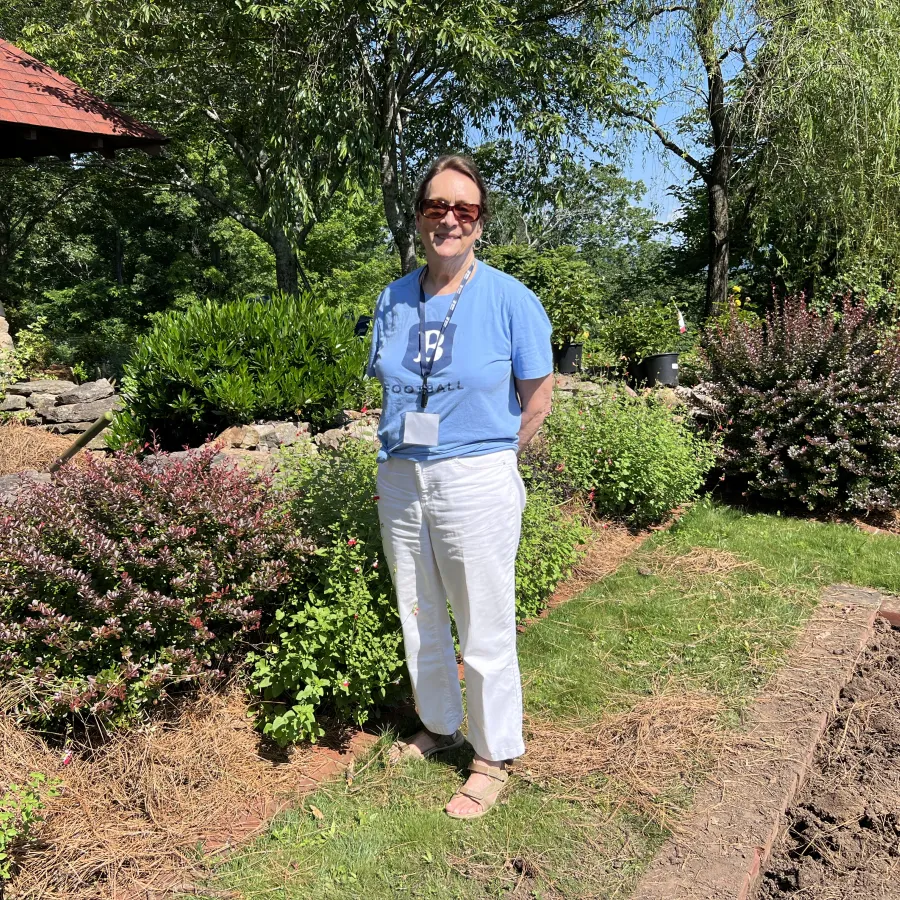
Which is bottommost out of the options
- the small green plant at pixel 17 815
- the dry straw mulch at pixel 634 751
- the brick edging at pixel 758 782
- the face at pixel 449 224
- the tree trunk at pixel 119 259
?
the brick edging at pixel 758 782

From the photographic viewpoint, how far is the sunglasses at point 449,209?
7.16ft

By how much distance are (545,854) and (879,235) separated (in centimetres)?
1034

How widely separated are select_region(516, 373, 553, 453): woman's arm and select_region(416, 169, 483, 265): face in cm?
45

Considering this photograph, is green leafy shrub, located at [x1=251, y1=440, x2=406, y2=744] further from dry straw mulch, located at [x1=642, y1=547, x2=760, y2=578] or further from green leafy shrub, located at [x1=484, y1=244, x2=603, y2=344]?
green leafy shrub, located at [x1=484, y1=244, x2=603, y2=344]

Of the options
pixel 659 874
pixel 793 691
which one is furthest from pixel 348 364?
pixel 659 874

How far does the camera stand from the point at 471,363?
216 centimetres

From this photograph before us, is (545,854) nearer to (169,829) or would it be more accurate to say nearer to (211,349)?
(169,829)

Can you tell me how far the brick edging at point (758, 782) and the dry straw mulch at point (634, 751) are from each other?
107 mm

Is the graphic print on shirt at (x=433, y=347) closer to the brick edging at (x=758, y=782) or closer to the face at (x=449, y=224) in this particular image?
the face at (x=449, y=224)

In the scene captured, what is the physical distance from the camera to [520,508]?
2348mm

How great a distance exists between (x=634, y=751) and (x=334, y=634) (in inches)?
46.5

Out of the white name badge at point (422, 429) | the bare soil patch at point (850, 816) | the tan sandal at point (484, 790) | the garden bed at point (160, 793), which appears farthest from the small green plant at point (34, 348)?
the bare soil patch at point (850, 816)

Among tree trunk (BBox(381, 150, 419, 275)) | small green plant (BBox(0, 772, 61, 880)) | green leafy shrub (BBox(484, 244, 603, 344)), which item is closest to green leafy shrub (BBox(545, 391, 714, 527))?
green leafy shrub (BBox(484, 244, 603, 344))

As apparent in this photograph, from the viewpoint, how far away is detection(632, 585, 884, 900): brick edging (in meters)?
2.10
